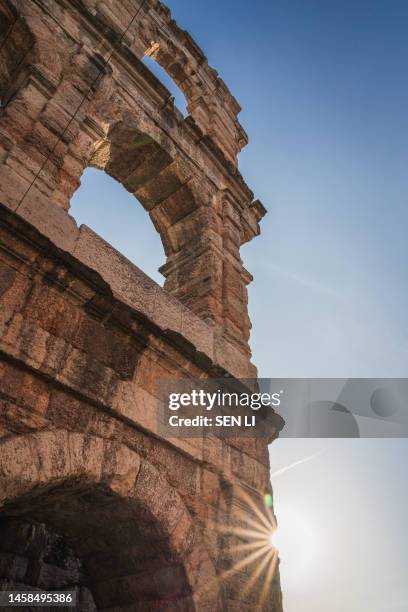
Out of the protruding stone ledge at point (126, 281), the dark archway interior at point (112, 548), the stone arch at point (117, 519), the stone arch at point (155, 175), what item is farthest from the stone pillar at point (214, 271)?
the dark archway interior at point (112, 548)

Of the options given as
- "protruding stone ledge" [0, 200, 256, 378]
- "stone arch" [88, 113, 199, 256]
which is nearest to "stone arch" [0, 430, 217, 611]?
"protruding stone ledge" [0, 200, 256, 378]

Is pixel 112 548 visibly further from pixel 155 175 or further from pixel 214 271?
pixel 155 175

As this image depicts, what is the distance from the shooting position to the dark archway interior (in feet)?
9.96

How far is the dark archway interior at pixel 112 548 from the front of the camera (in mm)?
Result: 3037

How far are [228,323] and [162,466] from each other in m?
2.05

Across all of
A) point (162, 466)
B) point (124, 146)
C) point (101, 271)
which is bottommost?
point (162, 466)

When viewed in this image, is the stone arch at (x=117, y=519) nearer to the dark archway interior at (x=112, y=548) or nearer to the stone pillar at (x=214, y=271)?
the dark archway interior at (x=112, y=548)

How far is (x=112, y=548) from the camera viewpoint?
10.9ft

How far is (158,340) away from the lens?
11.9 ft

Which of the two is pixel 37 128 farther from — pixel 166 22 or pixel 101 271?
pixel 166 22

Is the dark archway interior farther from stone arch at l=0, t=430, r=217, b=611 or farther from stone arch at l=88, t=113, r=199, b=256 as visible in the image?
stone arch at l=88, t=113, r=199, b=256

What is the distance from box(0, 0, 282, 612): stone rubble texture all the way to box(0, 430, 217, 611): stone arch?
11 mm

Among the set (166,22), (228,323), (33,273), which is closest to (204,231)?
(228,323)

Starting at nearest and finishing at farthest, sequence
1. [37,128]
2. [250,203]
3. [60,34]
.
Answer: [37,128] < [60,34] < [250,203]
